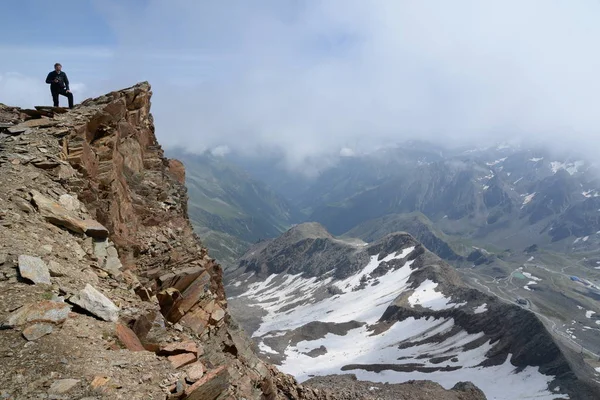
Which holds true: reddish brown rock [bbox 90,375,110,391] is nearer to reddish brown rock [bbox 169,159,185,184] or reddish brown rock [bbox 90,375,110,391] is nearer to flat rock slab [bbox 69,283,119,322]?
flat rock slab [bbox 69,283,119,322]

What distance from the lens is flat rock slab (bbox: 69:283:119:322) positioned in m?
12.5

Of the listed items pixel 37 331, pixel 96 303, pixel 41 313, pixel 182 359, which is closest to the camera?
pixel 37 331

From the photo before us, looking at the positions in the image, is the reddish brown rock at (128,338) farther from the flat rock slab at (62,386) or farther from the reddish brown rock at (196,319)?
the reddish brown rock at (196,319)

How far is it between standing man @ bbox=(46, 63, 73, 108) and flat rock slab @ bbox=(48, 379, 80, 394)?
25.2 meters

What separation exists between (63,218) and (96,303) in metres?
5.29

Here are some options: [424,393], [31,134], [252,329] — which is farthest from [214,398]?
[252,329]

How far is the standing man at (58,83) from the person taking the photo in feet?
95.3

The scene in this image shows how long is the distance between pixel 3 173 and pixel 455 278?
192549 millimetres

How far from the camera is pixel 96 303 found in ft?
42.3

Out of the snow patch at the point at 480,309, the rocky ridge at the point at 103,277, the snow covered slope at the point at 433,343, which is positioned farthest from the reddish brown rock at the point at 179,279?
the snow patch at the point at 480,309

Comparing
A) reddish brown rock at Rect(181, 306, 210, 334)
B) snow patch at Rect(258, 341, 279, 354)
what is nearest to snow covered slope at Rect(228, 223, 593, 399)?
snow patch at Rect(258, 341, 279, 354)

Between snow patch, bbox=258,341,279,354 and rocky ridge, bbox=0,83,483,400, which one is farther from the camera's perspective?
snow patch, bbox=258,341,279,354

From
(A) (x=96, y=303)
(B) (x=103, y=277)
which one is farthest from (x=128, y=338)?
(B) (x=103, y=277)

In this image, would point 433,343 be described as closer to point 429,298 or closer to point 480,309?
point 480,309
